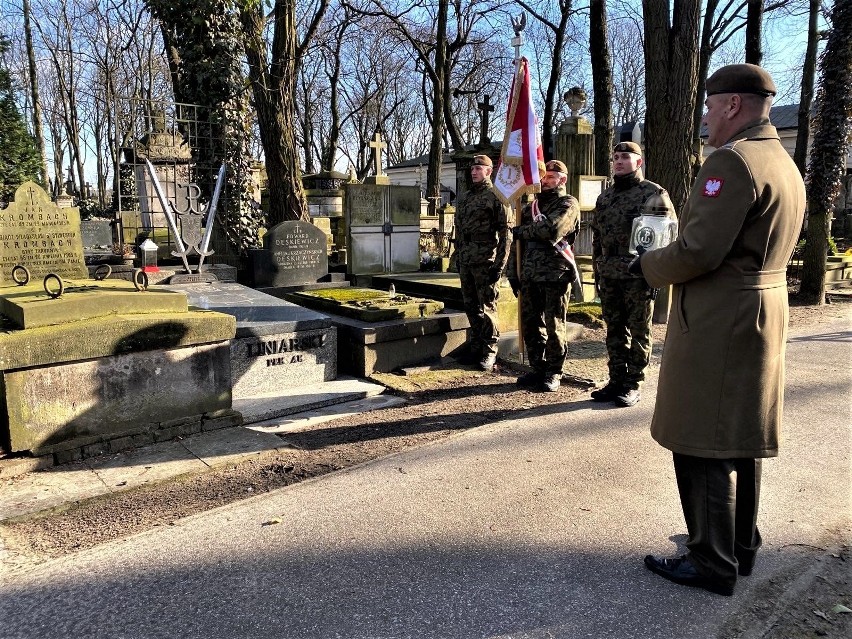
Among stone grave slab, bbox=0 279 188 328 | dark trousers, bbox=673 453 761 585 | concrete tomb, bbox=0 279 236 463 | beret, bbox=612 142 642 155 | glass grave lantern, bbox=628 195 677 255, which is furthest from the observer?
beret, bbox=612 142 642 155

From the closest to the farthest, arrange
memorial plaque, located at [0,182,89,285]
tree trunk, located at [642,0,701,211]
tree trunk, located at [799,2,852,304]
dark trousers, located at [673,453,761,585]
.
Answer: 1. dark trousers, located at [673,453,761,585]
2. memorial plaque, located at [0,182,89,285]
3. tree trunk, located at [642,0,701,211]
4. tree trunk, located at [799,2,852,304]

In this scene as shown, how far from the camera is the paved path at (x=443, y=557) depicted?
8.00 ft

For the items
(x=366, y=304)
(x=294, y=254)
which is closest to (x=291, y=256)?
(x=294, y=254)

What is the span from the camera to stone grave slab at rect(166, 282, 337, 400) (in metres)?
5.38

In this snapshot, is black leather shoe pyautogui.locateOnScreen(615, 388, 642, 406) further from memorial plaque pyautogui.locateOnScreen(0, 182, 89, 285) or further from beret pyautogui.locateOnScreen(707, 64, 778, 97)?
memorial plaque pyautogui.locateOnScreen(0, 182, 89, 285)

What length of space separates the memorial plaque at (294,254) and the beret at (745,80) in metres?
6.35

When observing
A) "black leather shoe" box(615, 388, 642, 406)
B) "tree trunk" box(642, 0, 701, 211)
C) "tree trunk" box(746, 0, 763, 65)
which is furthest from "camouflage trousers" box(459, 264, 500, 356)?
"tree trunk" box(746, 0, 763, 65)

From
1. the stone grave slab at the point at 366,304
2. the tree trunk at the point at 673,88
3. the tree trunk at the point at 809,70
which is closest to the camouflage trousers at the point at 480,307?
the stone grave slab at the point at 366,304

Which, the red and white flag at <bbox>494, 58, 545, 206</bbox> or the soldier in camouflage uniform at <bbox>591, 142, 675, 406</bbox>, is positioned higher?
the red and white flag at <bbox>494, 58, 545, 206</bbox>

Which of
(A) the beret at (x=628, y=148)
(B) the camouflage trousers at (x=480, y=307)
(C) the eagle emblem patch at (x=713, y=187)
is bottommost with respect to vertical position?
(B) the camouflage trousers at (x=480, y=307)

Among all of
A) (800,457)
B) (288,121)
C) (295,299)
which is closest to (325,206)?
(288,121)

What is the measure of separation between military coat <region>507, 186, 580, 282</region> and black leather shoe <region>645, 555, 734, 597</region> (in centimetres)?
323

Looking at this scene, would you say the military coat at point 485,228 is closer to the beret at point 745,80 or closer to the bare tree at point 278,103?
the beret at point 745,80

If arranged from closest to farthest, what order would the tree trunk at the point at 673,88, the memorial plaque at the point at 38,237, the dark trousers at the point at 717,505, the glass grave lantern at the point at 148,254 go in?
1. the dark trousers at the point at 717,505
2. the memorial plaque at the point at 38,237
3. the glass grave lantern at the point at 148,254
4. the tree trunk at the point at 673,88
